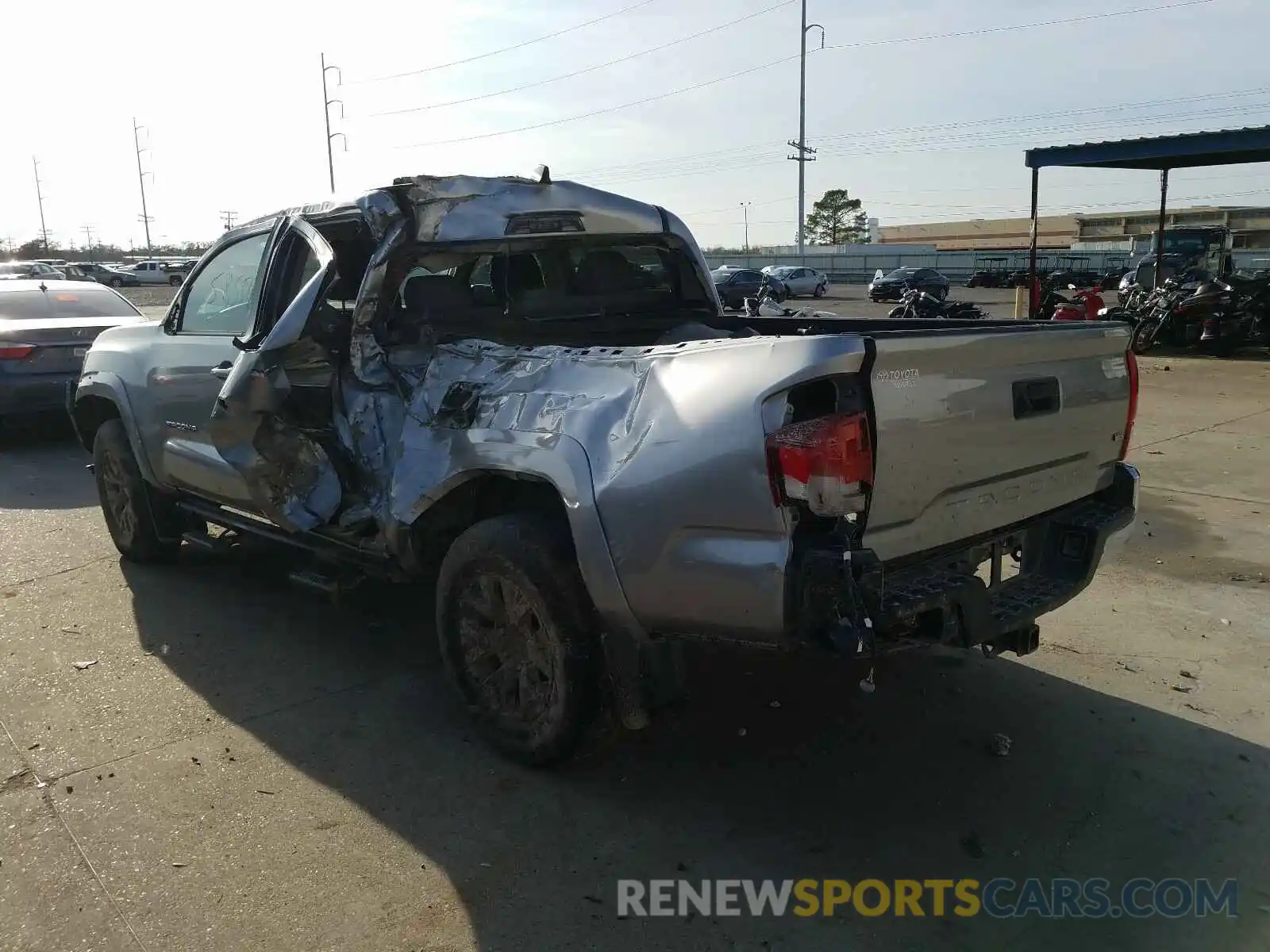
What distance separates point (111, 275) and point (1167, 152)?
52327 millimetres

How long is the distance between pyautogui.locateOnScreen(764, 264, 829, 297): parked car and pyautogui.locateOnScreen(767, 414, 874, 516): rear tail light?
135 ft

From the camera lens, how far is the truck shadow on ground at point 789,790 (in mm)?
2910

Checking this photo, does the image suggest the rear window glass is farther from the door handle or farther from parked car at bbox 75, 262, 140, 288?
parked car at bbox 75, 262, 140, 288

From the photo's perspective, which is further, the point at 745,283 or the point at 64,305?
the point at 745,283

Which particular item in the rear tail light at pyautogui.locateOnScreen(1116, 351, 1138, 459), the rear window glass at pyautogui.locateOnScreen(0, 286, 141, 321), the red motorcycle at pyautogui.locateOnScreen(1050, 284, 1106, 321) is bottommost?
the red motorcycle at pyautogui.locateOnScreen(1050, 284, 1106, 321)

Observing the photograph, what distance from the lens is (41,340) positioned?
9.69 m

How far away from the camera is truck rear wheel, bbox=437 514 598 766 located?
344cm

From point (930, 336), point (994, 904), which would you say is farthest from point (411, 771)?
point (930, 336)

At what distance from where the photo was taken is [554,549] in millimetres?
3459

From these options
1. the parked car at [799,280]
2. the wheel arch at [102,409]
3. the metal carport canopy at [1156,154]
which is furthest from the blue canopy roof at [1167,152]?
the parked car at [799,280]

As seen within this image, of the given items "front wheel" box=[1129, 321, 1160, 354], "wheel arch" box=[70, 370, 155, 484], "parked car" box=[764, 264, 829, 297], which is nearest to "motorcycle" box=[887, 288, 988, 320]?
"front wheel" box=[1129, 321, 1160, 354]

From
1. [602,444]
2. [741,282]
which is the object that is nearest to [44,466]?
[602,444]

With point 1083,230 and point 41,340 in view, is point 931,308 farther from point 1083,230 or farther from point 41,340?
point 1083,230

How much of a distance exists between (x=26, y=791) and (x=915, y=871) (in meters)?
3.04
